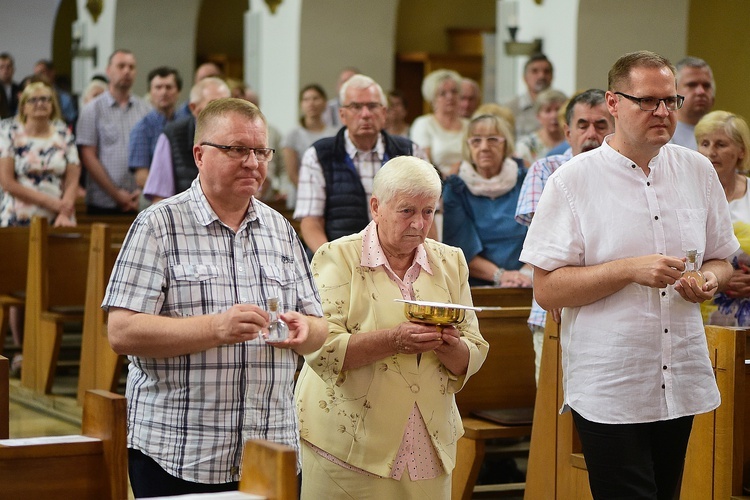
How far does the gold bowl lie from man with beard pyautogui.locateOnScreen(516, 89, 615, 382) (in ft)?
4.22

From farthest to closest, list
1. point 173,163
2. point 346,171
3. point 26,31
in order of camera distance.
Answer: point 26,31 → point 173,163 → point 346,171

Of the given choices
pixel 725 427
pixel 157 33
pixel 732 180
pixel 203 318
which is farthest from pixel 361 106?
pixel 157 33

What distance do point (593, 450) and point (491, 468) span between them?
2567 millimetres

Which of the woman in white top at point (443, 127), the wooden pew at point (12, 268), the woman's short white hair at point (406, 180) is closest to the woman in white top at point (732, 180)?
the woman's short white hair at point (406, 180)

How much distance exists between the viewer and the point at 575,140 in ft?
15.0

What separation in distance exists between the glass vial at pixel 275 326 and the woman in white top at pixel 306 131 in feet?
20.8

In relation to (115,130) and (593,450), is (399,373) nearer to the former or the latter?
(593,450)

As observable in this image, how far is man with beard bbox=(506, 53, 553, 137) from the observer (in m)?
8.36

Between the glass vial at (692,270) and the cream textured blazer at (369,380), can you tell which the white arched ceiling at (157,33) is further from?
the glass vial at (692,270)

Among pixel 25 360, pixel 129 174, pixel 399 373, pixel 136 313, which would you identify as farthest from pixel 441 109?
pixel 136 313

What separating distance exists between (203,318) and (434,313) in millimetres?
674

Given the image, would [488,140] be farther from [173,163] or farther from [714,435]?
[714,435]

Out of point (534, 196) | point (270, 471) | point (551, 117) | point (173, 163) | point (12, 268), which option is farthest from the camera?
point (12, 268)

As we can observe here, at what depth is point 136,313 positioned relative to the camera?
A: 2.73 metres
